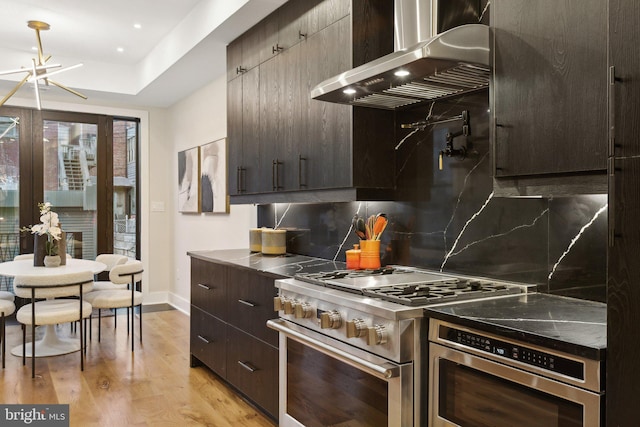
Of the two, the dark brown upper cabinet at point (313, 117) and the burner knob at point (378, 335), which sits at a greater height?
the dark brown upper cabinet at point (313, 117)

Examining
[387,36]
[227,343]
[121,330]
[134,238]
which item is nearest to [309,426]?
[227,343]

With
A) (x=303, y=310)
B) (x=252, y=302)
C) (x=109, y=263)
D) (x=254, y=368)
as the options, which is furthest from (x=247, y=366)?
(x=109, y=263)

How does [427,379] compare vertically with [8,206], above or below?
below

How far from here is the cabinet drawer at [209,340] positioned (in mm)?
3484

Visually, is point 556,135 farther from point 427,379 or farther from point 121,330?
point 121,330

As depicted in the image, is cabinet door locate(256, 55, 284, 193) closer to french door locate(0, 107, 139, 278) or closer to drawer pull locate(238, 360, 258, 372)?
drawer pull locate(238, 360, 258, 372)

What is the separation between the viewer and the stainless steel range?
6.02 feet

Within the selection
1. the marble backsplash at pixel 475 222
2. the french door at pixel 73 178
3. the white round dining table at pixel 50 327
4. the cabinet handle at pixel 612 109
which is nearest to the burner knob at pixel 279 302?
the marble backsplash at pixel 475 222

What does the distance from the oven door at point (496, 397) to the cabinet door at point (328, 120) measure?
123 centimetres

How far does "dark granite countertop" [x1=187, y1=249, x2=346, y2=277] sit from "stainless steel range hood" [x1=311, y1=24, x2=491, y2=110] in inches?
38.3

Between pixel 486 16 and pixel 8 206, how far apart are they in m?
5.66

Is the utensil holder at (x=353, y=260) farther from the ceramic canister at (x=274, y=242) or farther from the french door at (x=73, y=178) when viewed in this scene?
the french door at (x=73, y=178)

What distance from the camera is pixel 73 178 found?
6.18 m

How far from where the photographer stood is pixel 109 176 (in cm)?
639
